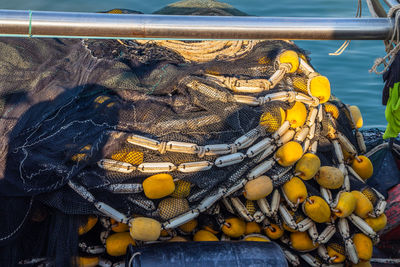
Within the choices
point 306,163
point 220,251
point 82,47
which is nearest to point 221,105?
point 306,163

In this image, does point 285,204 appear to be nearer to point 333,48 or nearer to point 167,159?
point 167,159

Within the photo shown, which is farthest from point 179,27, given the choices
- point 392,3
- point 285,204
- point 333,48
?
point 333,48

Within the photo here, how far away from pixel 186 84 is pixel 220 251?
3.28 feet

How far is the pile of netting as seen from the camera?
7.82 feet

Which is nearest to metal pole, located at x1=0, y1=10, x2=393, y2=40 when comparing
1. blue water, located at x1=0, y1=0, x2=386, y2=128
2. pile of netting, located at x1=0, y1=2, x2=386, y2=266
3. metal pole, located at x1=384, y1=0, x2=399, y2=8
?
metal pole, located at x1=384, y1=0, x2=399, y2=8

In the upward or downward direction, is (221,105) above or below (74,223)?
above

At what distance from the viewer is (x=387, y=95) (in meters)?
2.12

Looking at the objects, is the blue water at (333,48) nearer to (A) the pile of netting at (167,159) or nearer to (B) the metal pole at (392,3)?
(A) the pile of netting at (167,159)

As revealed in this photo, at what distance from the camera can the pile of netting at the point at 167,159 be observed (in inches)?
93.9

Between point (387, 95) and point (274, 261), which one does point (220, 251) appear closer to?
point (274, 261)

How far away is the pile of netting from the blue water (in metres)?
2.76

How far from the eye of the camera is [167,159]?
2465 millimetres

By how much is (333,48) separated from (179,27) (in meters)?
5.54

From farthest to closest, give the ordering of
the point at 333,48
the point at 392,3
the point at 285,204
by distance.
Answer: the point at 333,48 < the point at 285,204 < the point at 392,3
